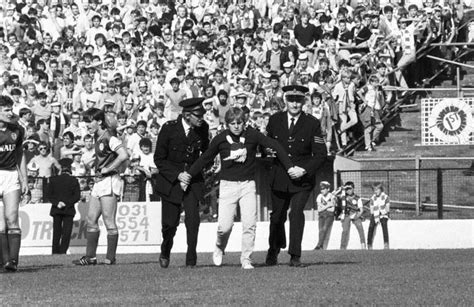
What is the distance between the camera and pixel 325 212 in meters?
30.1

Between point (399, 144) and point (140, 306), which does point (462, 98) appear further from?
point (140, 306)

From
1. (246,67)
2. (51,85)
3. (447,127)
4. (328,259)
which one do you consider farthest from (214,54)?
(328,259)

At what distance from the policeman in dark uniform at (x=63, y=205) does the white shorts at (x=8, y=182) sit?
1085cm

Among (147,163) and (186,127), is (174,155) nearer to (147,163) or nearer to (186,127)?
(186,127)

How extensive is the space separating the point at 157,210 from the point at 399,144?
638cm

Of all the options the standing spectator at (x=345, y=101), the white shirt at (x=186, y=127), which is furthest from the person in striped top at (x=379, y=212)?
the white shirt at (x=186, y=127)

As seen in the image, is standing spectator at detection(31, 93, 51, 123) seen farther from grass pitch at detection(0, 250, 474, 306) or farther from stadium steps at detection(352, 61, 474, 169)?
grass pitch at detection(0, 250, 474, 306)

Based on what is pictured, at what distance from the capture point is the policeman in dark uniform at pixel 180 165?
59.0ft

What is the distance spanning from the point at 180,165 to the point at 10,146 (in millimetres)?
2148

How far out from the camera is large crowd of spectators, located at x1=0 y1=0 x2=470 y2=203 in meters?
32.2

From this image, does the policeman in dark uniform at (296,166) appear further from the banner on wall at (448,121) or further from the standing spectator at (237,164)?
the banner on wall at (448,121)

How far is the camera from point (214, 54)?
35.6m

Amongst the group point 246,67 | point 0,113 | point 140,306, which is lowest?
point 140,306

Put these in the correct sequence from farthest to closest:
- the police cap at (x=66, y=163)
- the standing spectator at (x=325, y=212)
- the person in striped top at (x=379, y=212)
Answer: the standing spectator at (x=325, y=212), the person in striped top at (x=379, y=212), the police cap at (x=66, y=163)
